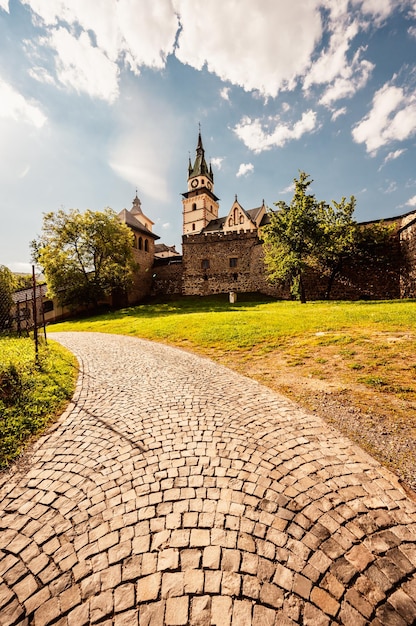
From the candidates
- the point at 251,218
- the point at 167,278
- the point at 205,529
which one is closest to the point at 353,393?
the point at 205,529

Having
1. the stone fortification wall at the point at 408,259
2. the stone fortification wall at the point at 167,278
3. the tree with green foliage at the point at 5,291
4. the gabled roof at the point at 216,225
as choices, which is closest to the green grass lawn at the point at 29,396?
the tree with green foliage at the point at 5,291

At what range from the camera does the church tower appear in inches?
2314

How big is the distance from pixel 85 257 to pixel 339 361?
26.1 metres

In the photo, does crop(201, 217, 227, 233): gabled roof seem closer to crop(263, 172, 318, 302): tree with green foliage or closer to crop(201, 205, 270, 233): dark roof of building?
crop(201, 205, 270, 233): dark roof of building

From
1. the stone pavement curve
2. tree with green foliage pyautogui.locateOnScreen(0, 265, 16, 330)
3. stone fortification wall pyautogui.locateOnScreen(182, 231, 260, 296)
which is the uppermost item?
stone fortification wall pyautogui.locateOnScreen(182, 231, 260, 296)

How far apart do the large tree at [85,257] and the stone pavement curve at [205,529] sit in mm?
23595

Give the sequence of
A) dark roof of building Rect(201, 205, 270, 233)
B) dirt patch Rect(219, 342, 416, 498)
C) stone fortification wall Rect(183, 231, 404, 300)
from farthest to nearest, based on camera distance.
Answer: dark roof of building Rect(201, 205, 270, 233) < stone fortification wall Rect(183, 231, 404, 300) < dirt patch Rect(219, 342, 416, 498)

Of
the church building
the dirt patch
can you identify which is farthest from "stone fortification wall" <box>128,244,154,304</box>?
the dirt patch

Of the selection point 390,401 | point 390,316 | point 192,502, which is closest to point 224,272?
point 390,316

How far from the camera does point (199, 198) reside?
58906 mm

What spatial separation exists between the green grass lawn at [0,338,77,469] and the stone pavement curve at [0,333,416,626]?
0.40 meters

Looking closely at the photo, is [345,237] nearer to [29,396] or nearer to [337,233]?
[337,233]

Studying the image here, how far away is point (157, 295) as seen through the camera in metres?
37.2

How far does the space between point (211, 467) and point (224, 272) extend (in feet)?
101
